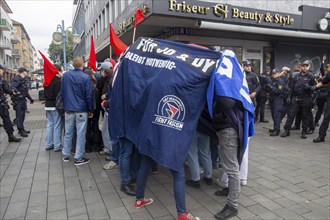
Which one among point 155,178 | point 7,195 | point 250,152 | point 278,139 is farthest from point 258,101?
point 7,195

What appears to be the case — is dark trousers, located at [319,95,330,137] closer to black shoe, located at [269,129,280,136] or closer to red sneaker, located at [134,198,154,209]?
black shoe, located at [269,129,280,136]

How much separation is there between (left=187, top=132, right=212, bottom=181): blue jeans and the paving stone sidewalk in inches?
9.6

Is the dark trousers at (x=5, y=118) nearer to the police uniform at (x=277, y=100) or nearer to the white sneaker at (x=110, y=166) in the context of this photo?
the white sneaker at (x=110, y=166)

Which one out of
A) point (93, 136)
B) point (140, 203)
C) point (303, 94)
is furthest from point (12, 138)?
point (303, 94)

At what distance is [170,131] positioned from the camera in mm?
2969

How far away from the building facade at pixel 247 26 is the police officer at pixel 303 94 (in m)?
2.86

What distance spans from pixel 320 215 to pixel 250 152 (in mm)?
2774

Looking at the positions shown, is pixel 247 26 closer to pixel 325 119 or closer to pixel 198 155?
pixel 325 119

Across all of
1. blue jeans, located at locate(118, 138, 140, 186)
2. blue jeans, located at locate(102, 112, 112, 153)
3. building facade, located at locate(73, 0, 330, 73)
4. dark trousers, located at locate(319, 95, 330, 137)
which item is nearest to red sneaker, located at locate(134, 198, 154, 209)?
blue jeans, located at locate(118, 138, 140, 186)

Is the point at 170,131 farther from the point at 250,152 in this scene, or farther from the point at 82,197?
the point at 250,152

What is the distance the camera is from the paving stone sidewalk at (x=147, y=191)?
11.2ft

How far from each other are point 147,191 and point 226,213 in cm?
123

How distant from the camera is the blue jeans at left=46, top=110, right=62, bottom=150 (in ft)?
19.9

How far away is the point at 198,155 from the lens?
4.24 meters
